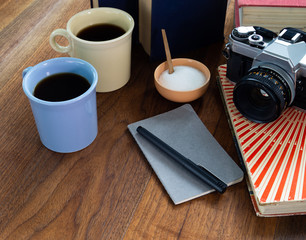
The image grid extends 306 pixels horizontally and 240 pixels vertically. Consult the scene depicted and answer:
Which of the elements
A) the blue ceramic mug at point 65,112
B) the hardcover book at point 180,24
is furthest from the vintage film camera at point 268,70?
the blue ceramic mug at point 65,112

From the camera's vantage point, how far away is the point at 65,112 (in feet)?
1.74

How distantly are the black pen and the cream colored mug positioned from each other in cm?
11

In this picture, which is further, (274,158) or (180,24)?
(180,24)

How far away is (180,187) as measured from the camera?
54 cm

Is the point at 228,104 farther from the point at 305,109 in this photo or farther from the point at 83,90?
the point at 83,90

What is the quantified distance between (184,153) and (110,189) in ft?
0.38

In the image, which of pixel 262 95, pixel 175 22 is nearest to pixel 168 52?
pixel 175 22

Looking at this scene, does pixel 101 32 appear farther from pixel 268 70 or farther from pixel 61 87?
pixel 268 70

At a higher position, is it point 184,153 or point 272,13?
point 272,13

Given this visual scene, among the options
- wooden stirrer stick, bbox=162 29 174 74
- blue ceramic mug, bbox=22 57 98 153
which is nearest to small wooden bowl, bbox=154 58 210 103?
wooden stirrer stick, bbox=162 29 174 74

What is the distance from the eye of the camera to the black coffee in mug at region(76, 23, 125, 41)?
650mm

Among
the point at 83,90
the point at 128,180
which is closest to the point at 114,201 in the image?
the point at 128,180

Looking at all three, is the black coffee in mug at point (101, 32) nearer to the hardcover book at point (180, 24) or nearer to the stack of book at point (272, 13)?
the hardcover book at point (180, 24)

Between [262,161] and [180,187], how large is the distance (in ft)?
0.38
